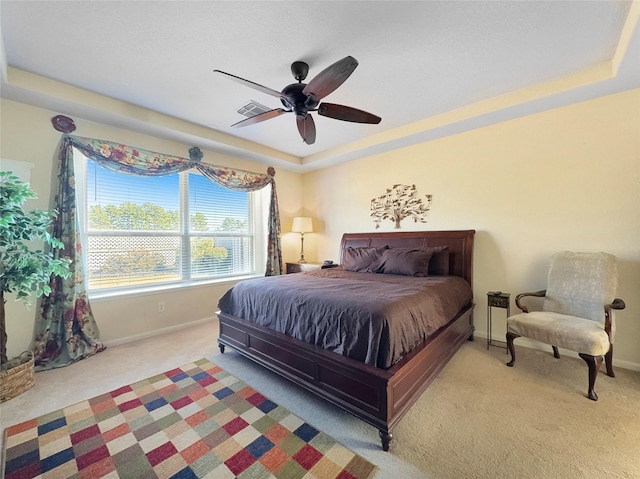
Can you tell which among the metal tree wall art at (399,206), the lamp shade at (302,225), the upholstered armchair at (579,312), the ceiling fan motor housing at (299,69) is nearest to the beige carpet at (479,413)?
the upholstered armchair at (579,312)

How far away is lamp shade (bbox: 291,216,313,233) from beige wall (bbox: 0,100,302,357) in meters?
1.25

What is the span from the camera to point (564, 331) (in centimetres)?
212

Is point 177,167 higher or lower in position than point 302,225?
higher

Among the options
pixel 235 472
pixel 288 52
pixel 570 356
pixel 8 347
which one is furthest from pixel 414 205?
pixel 8 347

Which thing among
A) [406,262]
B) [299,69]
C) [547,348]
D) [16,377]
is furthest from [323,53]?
[547,348]

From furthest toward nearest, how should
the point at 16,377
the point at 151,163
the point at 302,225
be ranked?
the point at 302,225 < the point at 151,163 < the point at 16,377

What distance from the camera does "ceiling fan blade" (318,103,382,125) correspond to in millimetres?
2160

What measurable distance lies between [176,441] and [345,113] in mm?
2547

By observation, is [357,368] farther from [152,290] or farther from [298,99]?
[152,290]

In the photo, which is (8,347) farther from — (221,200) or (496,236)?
(496,236)

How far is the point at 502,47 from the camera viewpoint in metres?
2.04

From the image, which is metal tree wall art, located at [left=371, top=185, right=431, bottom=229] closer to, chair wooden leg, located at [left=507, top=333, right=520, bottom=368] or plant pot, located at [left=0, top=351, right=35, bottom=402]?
chair wooden leg, located at [left=507, top=333, right=520, bottom=368]

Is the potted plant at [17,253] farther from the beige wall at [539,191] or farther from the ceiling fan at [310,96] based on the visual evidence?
the beige wall at [539,191]

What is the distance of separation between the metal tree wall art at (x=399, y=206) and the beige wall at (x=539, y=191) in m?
0.10
